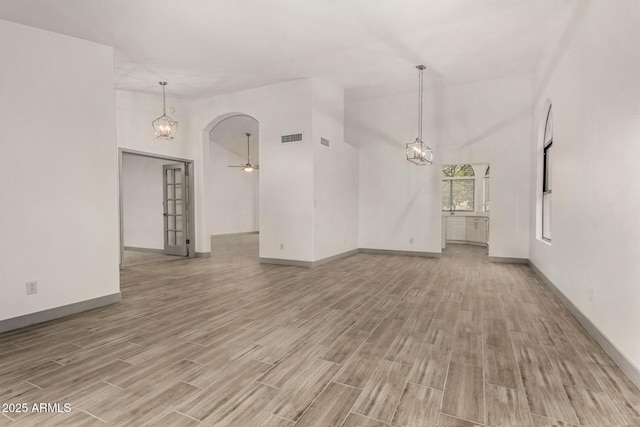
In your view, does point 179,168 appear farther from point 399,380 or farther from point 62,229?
point 399,380

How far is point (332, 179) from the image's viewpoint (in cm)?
707

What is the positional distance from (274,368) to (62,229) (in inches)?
120

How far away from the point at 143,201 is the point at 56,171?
5.39m

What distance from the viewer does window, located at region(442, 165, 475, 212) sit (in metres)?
10.6

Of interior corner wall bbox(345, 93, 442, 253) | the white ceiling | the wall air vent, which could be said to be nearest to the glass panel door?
the white ceiling

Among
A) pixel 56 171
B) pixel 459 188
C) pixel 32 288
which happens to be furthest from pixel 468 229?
pixel 32 288

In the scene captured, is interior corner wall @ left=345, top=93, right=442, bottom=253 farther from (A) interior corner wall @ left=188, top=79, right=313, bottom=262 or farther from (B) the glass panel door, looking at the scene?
(B) the glass panel door

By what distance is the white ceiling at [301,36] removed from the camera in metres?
3.86

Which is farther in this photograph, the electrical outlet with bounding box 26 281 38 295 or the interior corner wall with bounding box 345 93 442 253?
the interior corner wall with bounding box 345 93 442 253

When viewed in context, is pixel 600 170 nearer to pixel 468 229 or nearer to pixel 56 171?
pixel 56 171

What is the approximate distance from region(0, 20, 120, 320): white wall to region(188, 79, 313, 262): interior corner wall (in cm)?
304

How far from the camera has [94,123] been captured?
394 centimetres

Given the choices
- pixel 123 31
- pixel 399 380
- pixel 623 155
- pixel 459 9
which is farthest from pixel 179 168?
pixel 623 155

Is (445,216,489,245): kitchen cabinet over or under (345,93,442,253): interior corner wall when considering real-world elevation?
under
